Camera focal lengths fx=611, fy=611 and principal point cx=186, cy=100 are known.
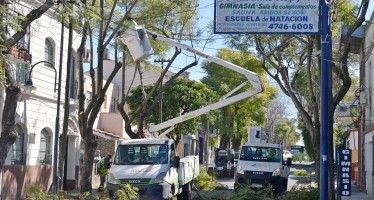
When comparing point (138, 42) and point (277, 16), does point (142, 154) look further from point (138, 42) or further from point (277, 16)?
point (277, 16)

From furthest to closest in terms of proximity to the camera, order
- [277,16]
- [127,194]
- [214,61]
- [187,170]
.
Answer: [187,170]
[214,61]
[127,194]
[277,16]

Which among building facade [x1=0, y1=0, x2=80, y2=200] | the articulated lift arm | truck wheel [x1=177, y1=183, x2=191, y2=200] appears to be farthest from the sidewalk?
building facade [x1=0, y1=0, x2=80, y2=200]

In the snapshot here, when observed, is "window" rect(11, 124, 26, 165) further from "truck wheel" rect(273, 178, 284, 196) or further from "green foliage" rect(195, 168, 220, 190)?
"truck wheel" rect(273, 178, 284, 196)

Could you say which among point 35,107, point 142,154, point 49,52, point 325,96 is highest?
point 49,52

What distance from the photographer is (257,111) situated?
52844 mm

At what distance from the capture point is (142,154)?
2025 centimetres

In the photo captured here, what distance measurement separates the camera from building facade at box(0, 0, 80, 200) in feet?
69.5

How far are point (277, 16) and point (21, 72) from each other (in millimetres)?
11376

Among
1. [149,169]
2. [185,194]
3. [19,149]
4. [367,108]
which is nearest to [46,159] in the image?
[19,149]

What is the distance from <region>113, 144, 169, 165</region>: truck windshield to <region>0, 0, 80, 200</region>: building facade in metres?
2.36

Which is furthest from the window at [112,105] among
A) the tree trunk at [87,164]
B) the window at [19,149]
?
the tree trunk at [87,164]

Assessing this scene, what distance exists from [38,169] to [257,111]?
3165cm

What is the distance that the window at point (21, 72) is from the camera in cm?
2173

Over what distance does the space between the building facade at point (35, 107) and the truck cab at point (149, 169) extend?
8.57 ft
